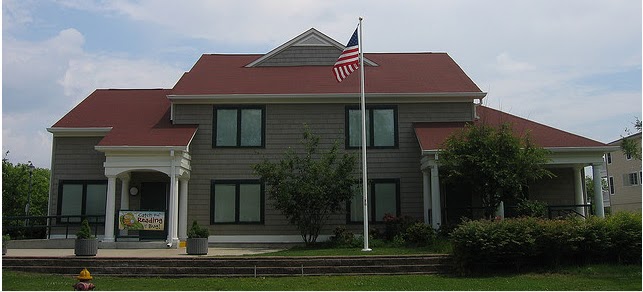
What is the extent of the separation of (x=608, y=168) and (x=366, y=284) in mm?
49895

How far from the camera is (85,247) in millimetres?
17125

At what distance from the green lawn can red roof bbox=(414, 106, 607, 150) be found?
7607mm

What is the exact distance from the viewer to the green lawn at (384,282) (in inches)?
513

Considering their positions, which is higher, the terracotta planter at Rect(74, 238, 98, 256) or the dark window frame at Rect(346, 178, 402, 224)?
the dark window frame at Rect(346, 178, 402, 224)

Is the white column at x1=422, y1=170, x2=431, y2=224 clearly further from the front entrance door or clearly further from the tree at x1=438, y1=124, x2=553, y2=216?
the front entrance door

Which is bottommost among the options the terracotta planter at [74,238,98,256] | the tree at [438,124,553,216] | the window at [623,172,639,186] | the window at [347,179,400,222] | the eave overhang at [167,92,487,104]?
the terracotta planter at [74,238,98,256]

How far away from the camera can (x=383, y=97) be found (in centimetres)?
2373

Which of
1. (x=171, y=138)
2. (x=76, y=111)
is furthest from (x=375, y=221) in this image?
(x=76, y=111)

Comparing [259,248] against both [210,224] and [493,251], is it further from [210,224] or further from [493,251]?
[493,251]

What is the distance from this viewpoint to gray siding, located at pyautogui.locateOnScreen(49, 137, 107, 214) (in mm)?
24141

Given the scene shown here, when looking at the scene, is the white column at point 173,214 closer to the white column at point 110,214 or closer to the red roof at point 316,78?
the white column at point 110,214

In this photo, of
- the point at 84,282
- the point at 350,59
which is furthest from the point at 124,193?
the point at 84,282

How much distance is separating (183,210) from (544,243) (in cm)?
1278

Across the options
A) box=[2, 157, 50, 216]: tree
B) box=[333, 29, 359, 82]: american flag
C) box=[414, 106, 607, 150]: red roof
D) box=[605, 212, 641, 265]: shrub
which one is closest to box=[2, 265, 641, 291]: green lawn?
box=[605, 212, 641, 265]: shrub
